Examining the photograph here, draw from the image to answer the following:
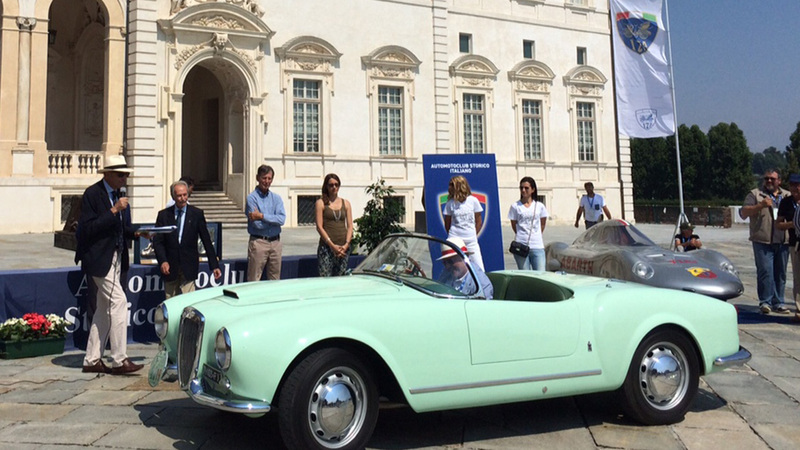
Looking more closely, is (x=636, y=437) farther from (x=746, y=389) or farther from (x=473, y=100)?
(x=473, y=100)

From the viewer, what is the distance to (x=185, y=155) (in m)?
24.6

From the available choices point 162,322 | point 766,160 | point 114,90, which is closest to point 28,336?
point 162,322

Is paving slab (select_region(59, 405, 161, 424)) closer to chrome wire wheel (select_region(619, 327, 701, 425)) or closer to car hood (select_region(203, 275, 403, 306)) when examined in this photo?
car hood (select_region(203, 275, 403, 306))

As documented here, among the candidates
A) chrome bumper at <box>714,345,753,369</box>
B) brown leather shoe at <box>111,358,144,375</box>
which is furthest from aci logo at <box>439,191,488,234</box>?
chrome bumper at <box>714,345,753,369</box>

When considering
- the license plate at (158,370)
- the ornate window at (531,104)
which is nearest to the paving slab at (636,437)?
the license plate at (158,370)

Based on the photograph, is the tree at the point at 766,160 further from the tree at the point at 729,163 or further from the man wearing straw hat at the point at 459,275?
the man wearing straw hat at the point at 459,275

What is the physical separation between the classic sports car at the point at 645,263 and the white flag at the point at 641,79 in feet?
29.1

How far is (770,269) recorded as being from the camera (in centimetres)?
886

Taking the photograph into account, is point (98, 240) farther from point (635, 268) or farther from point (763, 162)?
point (763, 162)

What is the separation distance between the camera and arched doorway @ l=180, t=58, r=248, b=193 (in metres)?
22.2

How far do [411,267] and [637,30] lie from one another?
51.6ft

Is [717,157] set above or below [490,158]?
above

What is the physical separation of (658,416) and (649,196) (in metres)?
64.1

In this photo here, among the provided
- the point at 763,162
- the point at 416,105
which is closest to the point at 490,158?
the point at 416,105
